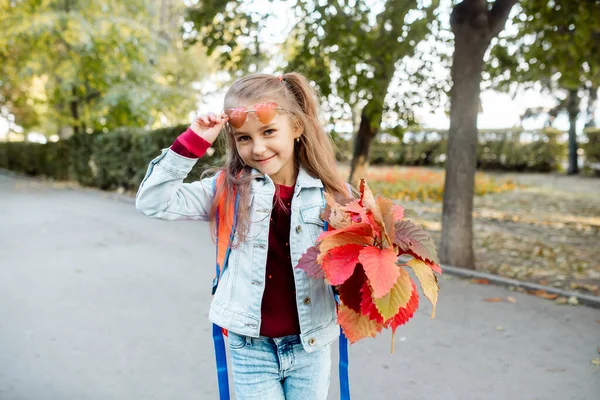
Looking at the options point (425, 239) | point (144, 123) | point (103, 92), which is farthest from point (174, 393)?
point (103, 92)

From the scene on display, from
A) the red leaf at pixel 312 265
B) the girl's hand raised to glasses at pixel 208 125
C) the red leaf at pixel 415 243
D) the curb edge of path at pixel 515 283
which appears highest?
the girl's hand raised to glasses at pixel 208 125

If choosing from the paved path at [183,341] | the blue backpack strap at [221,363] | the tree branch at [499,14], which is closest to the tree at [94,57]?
the paved path at [183,341]

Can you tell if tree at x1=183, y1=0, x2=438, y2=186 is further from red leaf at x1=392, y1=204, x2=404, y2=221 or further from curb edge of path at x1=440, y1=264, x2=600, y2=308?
red leaf at x1=392, y1=204, x2=404, y2=221

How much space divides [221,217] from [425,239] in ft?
2.57

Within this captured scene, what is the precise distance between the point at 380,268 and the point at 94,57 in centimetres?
1612

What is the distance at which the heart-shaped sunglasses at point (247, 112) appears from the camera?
5.71 ft

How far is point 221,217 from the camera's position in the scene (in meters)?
1.91

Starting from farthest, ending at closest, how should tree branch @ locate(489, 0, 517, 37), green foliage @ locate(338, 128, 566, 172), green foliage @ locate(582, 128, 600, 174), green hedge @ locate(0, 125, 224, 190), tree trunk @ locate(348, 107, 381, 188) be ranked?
green foliage @ locate(338, 128, 566, 172) → green foliage @ locate(582, 128, 600, 174) → green hedge @ locate(0, 125, 224, 190) → tree trunk @ locate(348, 107, 381, 188) → tree branch @ locate(489, 0, 517, 37)

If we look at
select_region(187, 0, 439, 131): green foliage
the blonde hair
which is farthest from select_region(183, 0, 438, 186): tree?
the blonde hair

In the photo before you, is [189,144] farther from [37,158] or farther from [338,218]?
[37,158]

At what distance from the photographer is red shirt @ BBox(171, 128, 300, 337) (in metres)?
1.85

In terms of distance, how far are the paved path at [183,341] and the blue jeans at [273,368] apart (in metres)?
1.49

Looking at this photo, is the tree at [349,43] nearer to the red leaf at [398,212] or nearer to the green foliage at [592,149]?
the red leaf at [398,212]

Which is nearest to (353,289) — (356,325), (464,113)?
(356,325)
